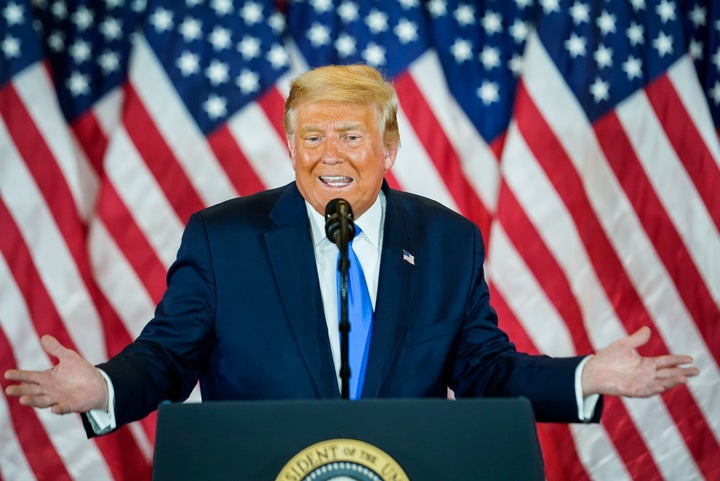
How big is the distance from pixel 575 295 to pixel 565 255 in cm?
17

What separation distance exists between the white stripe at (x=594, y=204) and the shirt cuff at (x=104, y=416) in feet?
8.02

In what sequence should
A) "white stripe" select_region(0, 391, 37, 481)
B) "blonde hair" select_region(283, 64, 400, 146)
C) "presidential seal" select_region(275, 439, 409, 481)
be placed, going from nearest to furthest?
"presidential seal" select_region(275, 439, 409, 481) → "blonde hair" select_region(283, 64, 400, 146) → "white stripe" select_region(0, 391, 37, 481)

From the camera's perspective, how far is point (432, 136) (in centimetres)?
409

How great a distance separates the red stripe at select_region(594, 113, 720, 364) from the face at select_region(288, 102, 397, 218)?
190 cm

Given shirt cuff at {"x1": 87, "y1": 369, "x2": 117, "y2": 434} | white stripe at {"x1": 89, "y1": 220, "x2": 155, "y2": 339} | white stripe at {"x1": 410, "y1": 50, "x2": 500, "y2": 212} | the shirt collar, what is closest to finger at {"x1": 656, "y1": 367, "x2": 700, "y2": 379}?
the shirt collar

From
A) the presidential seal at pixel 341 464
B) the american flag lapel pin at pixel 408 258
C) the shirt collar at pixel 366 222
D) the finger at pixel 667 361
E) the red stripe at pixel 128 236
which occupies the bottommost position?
the finger at pixel 667 361

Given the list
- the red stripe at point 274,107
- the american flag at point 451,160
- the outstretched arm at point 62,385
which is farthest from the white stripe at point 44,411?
the outstretched arm at point 62,385

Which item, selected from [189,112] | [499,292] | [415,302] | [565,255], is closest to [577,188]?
[565,255]

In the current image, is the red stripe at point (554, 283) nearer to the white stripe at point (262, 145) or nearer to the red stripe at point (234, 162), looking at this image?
the white stripe at point (262, 145)

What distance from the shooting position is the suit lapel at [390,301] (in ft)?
7.25

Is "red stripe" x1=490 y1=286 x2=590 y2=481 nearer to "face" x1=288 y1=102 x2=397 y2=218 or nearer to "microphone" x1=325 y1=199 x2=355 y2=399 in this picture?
"face" x1=288 y1=102 x2=397 y2=218

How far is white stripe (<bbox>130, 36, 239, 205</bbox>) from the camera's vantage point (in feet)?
13.1

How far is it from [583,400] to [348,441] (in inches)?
26.5

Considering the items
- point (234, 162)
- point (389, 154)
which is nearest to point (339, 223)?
point (389, 154)
